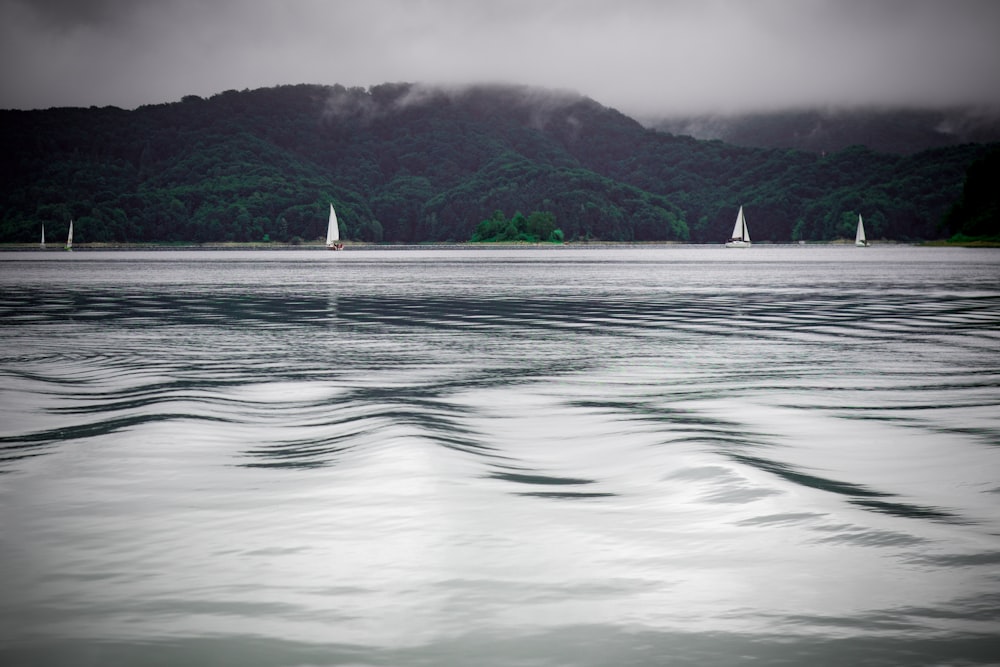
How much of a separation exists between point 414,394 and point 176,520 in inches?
337

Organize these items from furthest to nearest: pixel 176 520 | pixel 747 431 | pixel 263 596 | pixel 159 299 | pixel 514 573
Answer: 1. pixel 159 299
2. pixel 747 431
3. pixel 176 520
4. pixel 514 573
5. pixel 263 596

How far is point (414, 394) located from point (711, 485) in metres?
Answer: 8.07

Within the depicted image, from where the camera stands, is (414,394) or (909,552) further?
(414,394)

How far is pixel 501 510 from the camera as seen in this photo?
9188 millimetres

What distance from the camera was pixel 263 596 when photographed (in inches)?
269

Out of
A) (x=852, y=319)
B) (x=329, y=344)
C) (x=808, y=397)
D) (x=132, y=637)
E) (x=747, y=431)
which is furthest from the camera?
(x=852, y=319)

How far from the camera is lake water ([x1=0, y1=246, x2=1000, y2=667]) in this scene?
612cm

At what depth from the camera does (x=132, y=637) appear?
6.10m

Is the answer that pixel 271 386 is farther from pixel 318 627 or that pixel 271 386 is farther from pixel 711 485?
pixel 318 627

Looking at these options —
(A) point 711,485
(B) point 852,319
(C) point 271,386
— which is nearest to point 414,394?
(C) point 271,386

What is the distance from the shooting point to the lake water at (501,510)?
612 cm

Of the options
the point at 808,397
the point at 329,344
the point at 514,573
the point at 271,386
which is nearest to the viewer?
the point at 514,573

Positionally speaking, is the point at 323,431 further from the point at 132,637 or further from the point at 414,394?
the point at 132,637

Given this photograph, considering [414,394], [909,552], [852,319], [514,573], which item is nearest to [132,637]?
[514,573]
